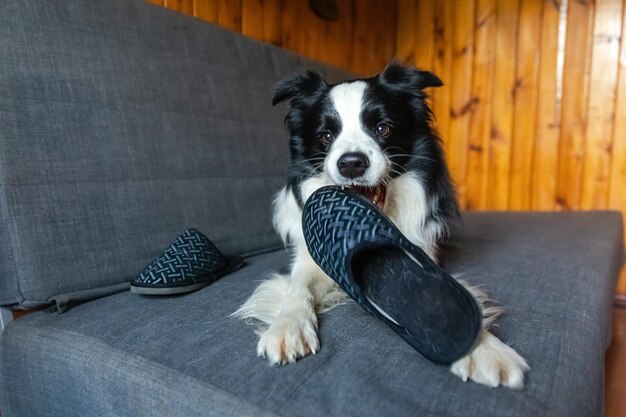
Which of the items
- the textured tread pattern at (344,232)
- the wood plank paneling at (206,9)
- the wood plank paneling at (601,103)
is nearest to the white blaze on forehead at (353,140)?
the textured tread pattern at (344,232)

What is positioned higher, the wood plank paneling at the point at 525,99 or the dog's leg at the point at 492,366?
the wood plank paneling at the point at 525,99

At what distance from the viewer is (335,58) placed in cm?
304

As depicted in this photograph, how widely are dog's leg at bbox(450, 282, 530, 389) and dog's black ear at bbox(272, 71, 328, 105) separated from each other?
3.31ft

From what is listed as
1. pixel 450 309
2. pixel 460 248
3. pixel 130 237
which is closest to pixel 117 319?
pixel 130 237

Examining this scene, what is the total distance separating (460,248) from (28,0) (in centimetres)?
168

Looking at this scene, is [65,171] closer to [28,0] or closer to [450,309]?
[28,0]

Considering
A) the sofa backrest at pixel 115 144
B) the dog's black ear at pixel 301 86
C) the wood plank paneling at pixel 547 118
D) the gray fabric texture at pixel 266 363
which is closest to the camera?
the gray fabric texture at pixel 266 363

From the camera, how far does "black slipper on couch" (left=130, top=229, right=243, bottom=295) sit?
44.9 inches

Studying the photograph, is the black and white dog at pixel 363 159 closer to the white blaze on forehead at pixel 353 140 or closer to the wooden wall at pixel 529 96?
the white blaze on forehead at pixel 353 140

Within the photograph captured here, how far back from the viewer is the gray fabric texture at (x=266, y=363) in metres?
0.67

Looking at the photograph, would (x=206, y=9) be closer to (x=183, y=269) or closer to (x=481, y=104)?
(x=183, y=269)

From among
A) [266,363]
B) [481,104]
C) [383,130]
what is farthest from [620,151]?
[266,363]

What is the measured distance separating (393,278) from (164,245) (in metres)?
0.85

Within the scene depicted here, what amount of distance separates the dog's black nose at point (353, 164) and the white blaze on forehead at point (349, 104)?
0.18 meters
